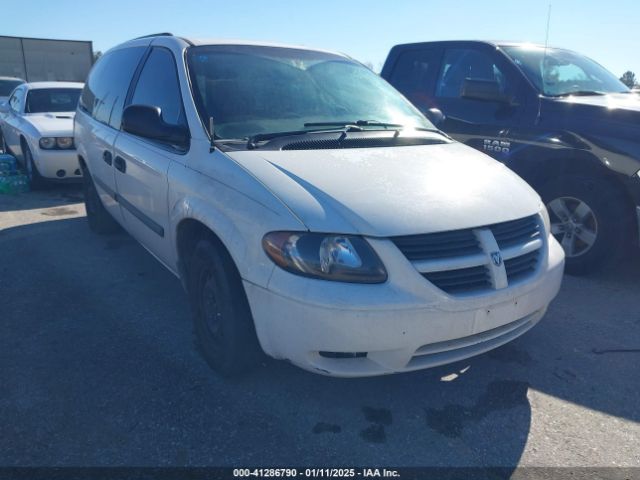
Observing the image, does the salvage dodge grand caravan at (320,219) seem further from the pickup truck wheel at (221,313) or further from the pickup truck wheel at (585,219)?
the pickup truck wheel at (585,219)

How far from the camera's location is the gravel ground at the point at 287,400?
7.47 ft

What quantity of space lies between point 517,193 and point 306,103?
4.61 ft

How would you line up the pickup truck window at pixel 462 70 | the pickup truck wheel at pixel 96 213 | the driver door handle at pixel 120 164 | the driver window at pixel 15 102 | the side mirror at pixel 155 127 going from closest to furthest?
the side mirror at pixel 155 127, the driver door handle at pixel 120 164, the pickup truck window at pixel 462 70, the pickup truck wheel at pixel 96 213, the driver window at pixel 15 102

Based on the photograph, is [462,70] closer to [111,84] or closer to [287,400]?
[111,84]

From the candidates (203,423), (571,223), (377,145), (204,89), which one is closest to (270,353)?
(203,423)

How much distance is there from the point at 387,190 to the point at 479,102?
115 inches

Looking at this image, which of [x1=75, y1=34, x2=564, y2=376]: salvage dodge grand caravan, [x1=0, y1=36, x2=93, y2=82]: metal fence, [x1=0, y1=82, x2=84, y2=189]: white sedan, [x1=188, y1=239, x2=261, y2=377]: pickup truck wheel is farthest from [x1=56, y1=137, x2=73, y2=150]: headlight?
[x1=0, y1=36, x2=93, y2=82]: metal fence

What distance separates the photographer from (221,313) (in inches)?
103

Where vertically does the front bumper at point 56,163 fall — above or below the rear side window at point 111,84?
below

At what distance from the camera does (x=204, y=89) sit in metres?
3.10

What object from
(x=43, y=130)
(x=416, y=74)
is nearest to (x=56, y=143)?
(x=43, y=130)

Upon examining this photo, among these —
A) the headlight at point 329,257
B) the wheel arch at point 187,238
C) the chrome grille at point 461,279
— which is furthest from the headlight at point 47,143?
the chrome grille at point 461,279

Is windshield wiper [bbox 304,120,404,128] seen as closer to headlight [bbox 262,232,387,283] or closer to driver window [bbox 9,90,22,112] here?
headlight [bbox 262,232,387,283]

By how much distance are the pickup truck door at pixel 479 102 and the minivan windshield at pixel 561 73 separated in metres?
0.17
